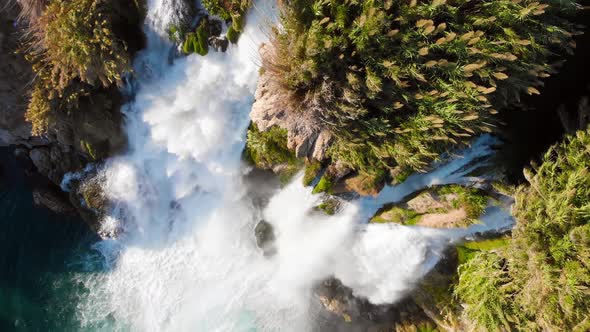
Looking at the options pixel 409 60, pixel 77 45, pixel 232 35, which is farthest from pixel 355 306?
pixel 77 45

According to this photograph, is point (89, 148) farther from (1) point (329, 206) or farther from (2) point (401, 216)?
(2) point (401, 216)

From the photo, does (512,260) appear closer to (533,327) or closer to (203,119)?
(533,327)

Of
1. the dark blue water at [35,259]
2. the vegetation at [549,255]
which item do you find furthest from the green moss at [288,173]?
the dark blue water at [35,259]

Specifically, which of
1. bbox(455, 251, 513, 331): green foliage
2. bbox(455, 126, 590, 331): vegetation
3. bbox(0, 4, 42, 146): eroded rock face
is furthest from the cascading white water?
bbox(0, 4, 42, 146): eroded rock face

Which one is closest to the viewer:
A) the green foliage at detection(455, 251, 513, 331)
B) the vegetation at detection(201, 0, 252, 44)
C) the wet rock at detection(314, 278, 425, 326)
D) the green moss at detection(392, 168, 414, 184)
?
the green foliage at detection(455, 251, 513, 331)

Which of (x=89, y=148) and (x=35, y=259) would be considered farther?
(x=35, y=259)

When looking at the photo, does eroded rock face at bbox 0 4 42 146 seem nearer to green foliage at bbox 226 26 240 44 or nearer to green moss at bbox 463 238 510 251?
green foliage at bbox 226 26 240 44
